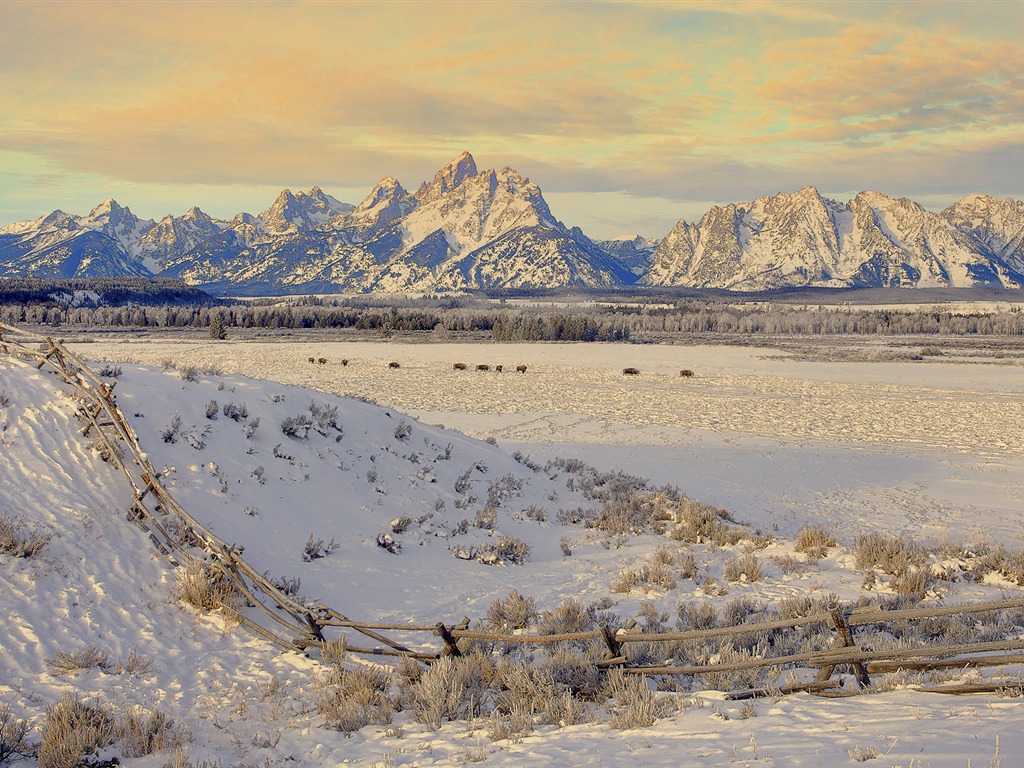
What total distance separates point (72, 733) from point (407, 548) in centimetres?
569

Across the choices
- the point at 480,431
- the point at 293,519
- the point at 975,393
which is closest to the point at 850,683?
the point at 293,519

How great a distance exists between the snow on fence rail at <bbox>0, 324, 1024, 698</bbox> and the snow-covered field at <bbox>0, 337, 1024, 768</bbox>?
0.18 metres

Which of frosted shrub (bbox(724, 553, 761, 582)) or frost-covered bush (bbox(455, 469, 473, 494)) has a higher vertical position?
frost-covered bush (bbox(455, 469, 473, 494))

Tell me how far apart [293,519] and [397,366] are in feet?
138

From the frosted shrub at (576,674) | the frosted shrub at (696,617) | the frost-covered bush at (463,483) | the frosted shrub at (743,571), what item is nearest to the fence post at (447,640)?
the frosted shrub at (576,674)

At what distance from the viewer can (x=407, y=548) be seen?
33.8 ft

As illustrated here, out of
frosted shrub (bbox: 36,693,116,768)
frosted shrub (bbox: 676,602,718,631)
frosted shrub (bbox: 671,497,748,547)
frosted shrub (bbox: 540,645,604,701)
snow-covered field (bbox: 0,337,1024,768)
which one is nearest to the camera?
frosted shrub (bbox: 36,693,116,768)

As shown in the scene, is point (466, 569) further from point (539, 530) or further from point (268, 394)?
point (268, 394)

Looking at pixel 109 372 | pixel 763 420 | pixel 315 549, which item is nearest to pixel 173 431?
pixel 109 372

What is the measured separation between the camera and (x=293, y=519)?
32.1ft

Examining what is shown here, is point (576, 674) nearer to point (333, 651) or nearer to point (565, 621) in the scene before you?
point (565, 621)

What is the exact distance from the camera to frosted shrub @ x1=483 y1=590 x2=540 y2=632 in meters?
7.61

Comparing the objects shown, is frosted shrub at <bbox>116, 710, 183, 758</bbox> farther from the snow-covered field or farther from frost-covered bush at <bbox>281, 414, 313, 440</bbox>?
frost-covered bush at <bbox>281, 414, 313, 440</bbox>

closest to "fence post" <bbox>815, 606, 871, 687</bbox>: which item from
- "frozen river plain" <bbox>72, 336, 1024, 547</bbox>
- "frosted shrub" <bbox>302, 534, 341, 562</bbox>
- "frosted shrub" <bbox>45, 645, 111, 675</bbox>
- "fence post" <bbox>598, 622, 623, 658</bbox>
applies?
"fence post" <bbox>598, 622, 623, 658</bbox>
